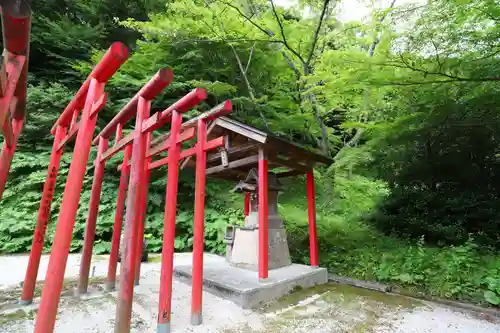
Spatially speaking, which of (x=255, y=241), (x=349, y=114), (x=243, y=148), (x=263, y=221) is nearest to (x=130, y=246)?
(x=263, y=221)

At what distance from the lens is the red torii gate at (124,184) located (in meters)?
2.22

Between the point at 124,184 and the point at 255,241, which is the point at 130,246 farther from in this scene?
the point at 255,241

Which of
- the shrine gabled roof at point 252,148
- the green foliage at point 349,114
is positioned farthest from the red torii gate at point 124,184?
the green foliage at point 349,114

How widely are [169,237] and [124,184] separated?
178 centimetres

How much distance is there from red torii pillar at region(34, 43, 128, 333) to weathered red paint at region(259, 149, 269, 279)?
309 centimetres

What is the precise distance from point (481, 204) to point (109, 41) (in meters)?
14.4

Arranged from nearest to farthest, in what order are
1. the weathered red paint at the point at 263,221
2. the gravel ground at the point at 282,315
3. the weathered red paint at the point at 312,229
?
the gravel ground at the point at 282,315, the weathered red paint at the point at 263,221, the weathered red paint at the point at 312,229

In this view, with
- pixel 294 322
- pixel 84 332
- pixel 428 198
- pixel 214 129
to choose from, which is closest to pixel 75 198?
pixel 84 332

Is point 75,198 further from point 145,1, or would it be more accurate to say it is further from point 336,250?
point 145,1

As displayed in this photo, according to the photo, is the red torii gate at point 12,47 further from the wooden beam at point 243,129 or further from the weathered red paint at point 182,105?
the wooden beam at point 243,129

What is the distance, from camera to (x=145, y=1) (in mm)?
11664

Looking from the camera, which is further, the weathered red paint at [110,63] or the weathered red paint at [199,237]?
the weathered red paint at [199,237]

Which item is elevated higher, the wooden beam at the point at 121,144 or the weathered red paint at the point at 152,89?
the weathered red paint at the point at 152,89

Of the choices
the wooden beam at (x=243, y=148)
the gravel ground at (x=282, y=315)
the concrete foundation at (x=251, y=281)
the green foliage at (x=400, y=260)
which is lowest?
the gravel ground at (x=282, y=315)
